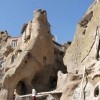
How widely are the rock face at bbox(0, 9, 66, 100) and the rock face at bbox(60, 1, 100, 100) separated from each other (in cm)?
200

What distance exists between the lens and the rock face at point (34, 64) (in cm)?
4106

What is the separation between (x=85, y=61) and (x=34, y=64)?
602 cm

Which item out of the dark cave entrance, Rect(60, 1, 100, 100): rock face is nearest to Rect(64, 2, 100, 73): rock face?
Rect(60, 1, 100, 100): rock face

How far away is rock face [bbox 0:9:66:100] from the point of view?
41.1 meters

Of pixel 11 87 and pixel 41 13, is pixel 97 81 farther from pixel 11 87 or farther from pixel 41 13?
pixel 41 13

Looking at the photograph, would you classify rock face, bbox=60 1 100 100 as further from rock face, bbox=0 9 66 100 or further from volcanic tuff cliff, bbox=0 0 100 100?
rock face, bbox=0 9 66 100

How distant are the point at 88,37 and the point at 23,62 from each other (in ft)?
21.9

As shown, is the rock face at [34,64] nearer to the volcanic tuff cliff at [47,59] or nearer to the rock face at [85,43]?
the volcanic tuff cliff at [47,59]

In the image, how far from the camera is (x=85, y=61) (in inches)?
1524

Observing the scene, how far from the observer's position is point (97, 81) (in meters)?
33.2

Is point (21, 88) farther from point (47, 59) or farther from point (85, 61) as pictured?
point (85, 61)

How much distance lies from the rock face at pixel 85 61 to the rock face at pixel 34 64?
2002 millimetres

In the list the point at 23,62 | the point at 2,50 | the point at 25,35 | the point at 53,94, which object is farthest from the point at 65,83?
the point at 2,50

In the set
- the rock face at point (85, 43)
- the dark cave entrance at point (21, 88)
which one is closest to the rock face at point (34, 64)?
the dark cave entrance at point (21, 88)
